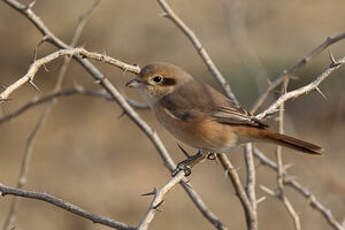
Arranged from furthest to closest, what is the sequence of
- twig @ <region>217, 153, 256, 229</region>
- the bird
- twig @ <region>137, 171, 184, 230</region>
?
the bird
twig @ <region>217, 153, 256, 229</region>
twig @ <region>137, 171, 184, 230</region>

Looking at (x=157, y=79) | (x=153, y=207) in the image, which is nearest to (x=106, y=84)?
(x=157, y=79)

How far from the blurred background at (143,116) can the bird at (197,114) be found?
9.55ft

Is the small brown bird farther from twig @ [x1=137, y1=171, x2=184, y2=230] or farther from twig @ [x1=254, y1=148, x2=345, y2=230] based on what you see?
twig @ [x1=137, y1=171, x2=184, y2=230]

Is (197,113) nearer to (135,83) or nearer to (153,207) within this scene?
(135,83)

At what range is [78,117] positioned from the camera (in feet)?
29.6

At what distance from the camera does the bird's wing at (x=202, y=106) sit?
3.46m

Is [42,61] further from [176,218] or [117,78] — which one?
[117,78]

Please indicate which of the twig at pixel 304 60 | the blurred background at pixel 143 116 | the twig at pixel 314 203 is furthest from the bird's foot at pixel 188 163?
the blurred background at pixel 143 116

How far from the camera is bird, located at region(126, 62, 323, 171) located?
3.38 m

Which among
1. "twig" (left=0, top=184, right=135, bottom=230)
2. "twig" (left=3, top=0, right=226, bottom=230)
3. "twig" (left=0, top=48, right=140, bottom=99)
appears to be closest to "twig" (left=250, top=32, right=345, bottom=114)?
"twig" (left=3, top=0, right=226, bottom=230)

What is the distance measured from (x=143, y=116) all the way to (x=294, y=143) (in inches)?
257

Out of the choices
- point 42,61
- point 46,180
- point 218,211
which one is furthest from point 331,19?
point 42,61

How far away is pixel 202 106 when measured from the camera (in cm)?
354

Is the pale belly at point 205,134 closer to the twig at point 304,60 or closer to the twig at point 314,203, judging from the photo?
the twig at point 304,60
